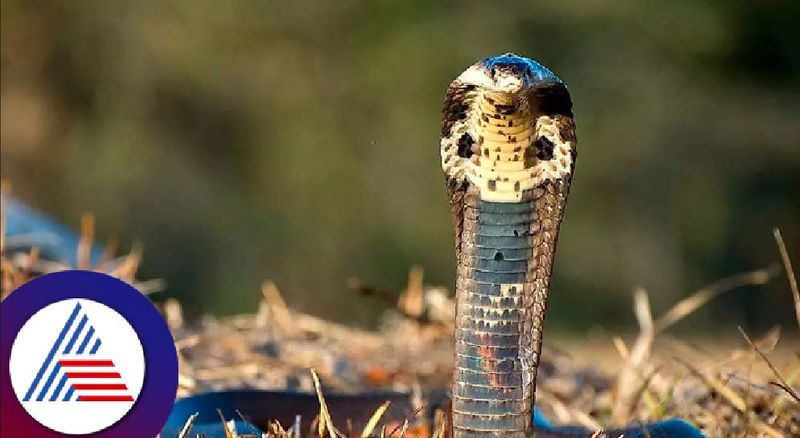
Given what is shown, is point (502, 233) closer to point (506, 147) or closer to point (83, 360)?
point (506, 147)

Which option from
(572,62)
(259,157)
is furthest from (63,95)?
(572,62)

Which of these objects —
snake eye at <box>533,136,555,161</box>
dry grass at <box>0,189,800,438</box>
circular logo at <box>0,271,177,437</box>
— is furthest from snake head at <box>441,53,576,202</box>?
circular logo at <box>0,271,177,437</box>

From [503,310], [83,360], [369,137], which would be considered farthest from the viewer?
[369,137]

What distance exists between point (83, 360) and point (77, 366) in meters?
0.01

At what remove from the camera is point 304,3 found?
528 inches

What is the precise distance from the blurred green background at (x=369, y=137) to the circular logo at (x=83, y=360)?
8865 mm

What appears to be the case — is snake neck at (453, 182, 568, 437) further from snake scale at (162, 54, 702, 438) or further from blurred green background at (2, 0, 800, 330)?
blurred green background at (2, 0, 800, 330)

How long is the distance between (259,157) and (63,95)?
6.13 ft

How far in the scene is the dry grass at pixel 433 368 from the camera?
3.15 metres

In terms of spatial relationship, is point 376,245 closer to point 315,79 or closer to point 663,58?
point 315,79

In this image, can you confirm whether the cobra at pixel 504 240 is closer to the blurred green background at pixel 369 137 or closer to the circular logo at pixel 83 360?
the circular logo at pixel 83 360

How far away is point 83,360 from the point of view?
2.12 metres

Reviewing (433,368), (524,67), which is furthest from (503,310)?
(433,368)

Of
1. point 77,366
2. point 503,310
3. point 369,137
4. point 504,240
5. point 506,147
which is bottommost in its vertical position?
point 77,366
